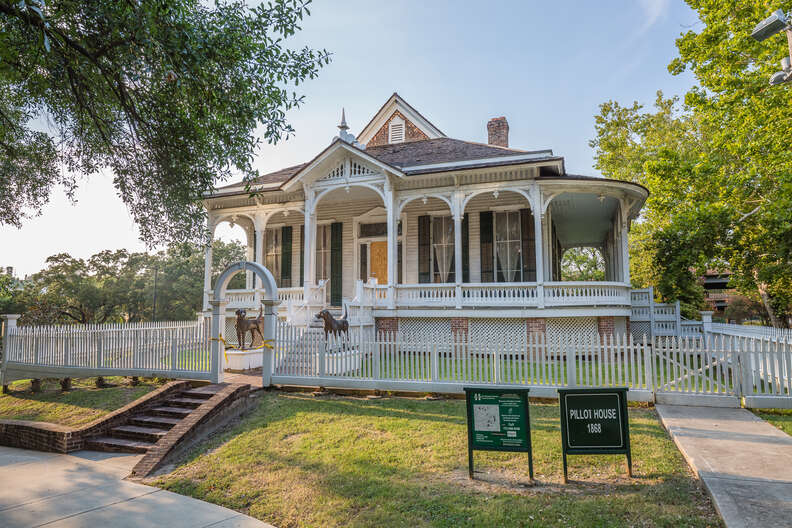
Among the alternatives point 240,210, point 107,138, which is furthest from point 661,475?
point 240,210

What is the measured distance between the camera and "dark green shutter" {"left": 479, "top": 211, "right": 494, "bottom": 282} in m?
17.1

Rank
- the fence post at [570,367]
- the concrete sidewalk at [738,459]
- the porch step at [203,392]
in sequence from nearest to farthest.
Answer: the concrete sidewalk at [738,459]
the fence post at [570,367]
the porch step at [203,392]

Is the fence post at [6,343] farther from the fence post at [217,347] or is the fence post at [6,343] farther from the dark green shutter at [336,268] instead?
the dark green shutter at [336,268]

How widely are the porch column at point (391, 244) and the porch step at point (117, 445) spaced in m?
8.56

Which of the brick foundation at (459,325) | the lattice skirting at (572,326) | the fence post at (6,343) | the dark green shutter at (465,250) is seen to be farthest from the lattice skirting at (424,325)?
the fence post at (6,343)

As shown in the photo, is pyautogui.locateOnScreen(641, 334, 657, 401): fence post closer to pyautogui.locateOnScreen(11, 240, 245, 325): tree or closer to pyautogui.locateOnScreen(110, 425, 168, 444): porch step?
pyautogui.locateOnScreen(110, 425, 168, 444): porch step

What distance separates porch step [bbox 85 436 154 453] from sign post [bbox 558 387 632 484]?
21.0 ft

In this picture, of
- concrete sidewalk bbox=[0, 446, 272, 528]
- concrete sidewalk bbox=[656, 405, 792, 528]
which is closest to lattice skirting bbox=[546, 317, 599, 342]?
concrete sidewalk bbox=[656, 405, 792, 528]

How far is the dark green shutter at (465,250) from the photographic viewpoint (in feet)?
57.4

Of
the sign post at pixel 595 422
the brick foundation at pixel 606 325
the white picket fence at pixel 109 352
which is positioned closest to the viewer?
the sign post at pixel 595 422

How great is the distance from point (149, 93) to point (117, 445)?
19.7 ft

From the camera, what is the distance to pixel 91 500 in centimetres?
577

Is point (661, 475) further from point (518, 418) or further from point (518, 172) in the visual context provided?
point (518, 172)

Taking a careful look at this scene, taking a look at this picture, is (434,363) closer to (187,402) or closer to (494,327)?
(187,402)
